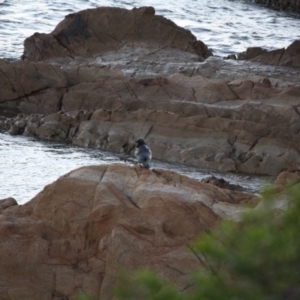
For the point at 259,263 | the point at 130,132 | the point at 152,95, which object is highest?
the point at 259,263

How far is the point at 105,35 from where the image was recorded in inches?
1115

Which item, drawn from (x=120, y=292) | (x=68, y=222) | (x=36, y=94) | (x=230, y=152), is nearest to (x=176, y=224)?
(x=68, y=222)

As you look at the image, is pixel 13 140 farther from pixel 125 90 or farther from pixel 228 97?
pixel 228 97

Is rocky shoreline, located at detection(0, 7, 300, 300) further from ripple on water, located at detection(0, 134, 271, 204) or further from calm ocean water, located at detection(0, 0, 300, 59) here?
calm ocean water, located at detection(0, 0, 300, 59)

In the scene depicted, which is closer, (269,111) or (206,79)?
(269,111)

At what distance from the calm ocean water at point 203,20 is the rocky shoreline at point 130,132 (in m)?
5.08

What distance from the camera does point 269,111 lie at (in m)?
21.1

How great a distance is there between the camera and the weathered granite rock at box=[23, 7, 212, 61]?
2795 centimetres

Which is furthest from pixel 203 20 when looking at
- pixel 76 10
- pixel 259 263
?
pixel 259 263

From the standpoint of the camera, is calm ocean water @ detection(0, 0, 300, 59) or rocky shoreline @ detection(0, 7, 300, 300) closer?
rocky shoreline @ detection(0, 7, 300, 300)

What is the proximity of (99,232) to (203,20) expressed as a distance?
103ft

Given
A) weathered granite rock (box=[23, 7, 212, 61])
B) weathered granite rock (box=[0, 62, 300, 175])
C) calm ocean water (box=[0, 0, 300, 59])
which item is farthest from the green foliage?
calm ocean water (box=[0, 0, 300, 59])

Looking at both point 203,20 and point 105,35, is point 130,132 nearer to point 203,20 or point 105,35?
point 105,35

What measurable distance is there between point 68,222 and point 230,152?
31.0ft
